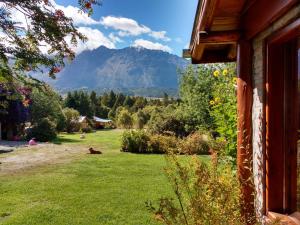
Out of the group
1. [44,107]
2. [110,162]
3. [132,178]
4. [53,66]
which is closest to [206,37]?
[53,66]

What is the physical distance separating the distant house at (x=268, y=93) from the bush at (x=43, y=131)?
69.5 feet

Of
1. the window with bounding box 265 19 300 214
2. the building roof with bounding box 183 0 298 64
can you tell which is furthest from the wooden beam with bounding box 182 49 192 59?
the window with bounding box 265 19 300 214

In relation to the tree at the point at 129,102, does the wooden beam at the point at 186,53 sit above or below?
below

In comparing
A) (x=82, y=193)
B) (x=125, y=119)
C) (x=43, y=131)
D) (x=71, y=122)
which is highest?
(x=125, y=119)

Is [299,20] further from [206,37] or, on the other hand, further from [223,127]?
[223,127]

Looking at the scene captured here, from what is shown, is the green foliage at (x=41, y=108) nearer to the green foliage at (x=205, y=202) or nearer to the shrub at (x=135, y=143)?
the shrub at (x=135, y=143)

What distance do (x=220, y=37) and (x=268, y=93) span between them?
1090 mm

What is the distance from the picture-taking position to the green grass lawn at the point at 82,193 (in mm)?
6105

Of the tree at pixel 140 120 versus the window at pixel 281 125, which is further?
the tree at pixel 140 120

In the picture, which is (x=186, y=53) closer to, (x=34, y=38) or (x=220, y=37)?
(x=220, y=37)

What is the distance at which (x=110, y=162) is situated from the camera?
42.6 ft

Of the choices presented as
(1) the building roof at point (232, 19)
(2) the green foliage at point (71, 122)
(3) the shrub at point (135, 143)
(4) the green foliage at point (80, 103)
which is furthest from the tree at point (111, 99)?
(1) the building roof at point (232, 19)

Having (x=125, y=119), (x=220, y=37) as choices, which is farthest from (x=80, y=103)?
(x=220, y=37)

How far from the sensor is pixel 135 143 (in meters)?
16.8
